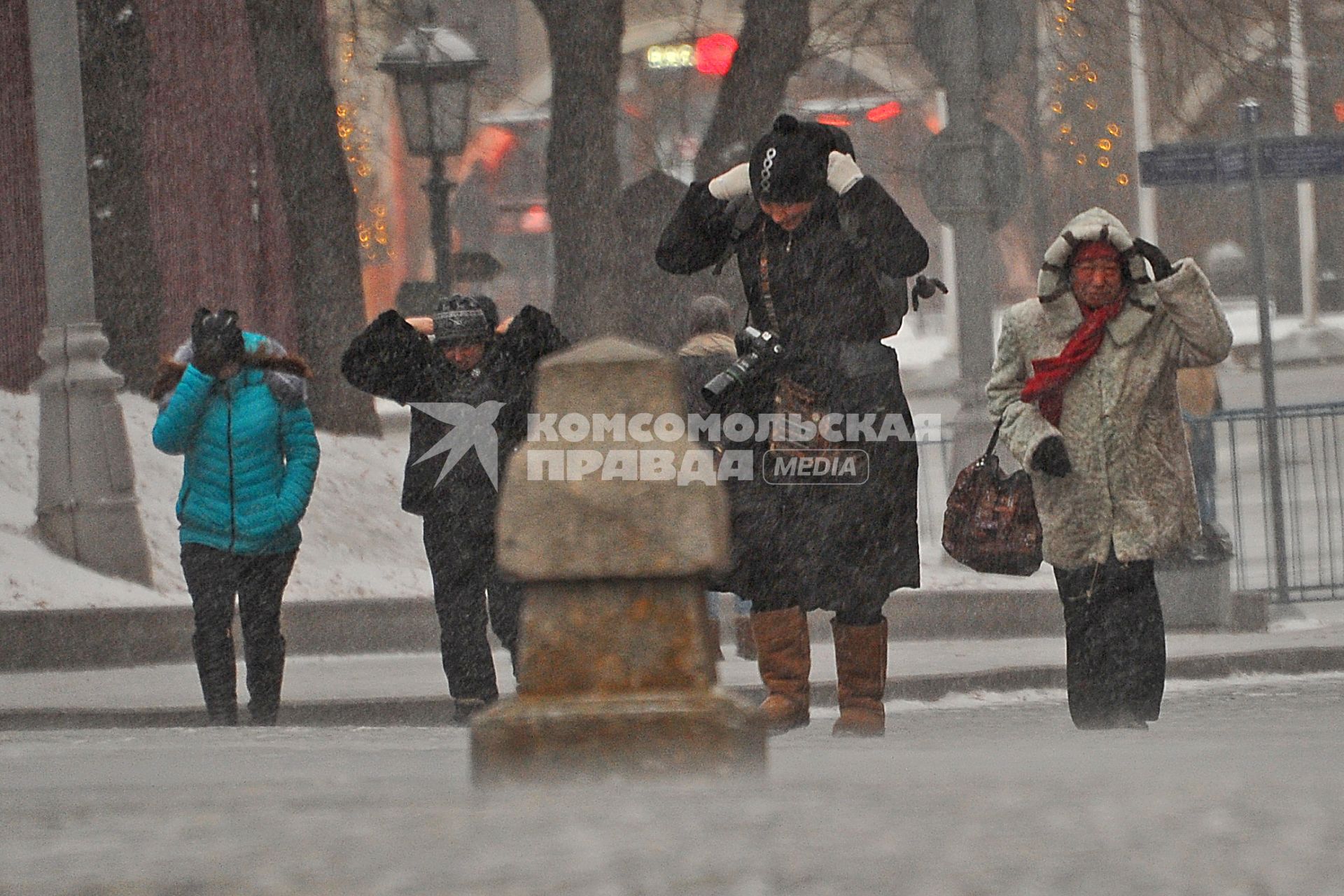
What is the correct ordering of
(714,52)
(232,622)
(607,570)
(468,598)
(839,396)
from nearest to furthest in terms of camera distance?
1. (607,570)
2. (839,396)
3. (468,598)
4. (232,622)
5. (714,52)

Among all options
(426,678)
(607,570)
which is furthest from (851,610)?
(426,678)

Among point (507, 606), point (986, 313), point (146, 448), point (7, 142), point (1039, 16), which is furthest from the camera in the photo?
point (1039, 16)

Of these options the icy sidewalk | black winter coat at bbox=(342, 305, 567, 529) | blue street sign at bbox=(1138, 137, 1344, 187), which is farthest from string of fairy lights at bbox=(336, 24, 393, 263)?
black winter coat at bbox=(342, 305, 567, 529)

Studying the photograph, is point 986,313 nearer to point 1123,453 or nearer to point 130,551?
point 130,551

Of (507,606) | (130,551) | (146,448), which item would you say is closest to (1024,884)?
(507,606)

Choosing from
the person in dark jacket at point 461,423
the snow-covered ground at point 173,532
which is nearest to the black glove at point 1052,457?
the person in dark jacket at point 461,423

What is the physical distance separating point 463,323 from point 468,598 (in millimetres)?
956

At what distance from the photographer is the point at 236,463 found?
948 centimetres

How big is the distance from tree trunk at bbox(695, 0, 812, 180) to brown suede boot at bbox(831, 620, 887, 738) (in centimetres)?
870

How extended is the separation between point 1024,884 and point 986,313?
9.99m

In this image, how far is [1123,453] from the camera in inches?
311

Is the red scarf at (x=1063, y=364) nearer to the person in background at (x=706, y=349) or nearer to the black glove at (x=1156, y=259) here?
the black glove at (x=1156, y=259)

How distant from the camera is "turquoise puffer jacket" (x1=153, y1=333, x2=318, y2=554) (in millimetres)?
9469

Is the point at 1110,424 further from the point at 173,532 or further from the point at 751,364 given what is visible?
the point at 173,532
